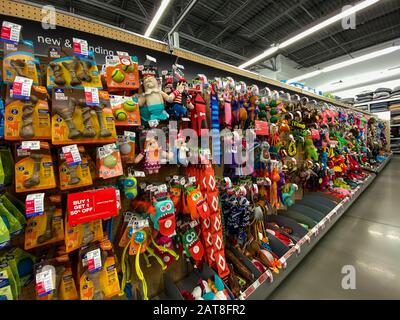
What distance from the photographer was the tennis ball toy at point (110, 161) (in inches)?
36.8

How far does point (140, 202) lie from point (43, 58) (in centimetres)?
90

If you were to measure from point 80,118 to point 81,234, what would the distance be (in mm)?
545

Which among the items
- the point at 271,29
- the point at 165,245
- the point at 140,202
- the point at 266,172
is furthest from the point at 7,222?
the point at 271,29

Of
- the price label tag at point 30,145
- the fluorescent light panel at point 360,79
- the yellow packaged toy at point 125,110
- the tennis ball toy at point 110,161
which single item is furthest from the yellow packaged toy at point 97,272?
the fluorescent light panel at point 360,79

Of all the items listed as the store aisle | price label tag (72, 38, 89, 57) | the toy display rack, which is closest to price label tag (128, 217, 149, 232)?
price label tag (72, 38, 89, 57)

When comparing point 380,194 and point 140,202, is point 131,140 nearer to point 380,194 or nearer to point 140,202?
point 140,202

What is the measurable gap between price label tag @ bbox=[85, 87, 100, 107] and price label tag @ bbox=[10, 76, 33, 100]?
0.20 meters

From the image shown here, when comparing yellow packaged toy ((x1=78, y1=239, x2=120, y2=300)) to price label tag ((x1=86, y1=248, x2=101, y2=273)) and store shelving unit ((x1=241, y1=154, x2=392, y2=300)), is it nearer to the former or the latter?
price label tag ((x1=86, y1=248, x2=101, y2=273))

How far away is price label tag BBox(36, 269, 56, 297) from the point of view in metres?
0.74

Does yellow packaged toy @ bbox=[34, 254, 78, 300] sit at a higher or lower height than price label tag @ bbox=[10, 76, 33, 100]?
lower

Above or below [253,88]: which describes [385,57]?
above

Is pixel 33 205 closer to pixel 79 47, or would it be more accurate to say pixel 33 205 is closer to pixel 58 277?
pixel 58 277

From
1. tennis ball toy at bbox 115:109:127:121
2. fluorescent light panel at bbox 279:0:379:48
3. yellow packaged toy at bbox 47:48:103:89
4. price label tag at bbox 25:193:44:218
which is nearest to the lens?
price label tag at bbox 25:193:44:218

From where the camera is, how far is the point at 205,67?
1697 mm
